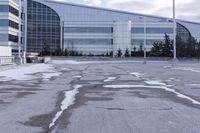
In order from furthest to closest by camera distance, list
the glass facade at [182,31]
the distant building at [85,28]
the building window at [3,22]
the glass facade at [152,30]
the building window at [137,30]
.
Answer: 1. the glass facade at [182,31]
2. the building window at [137,30]
3. the glass facade at [152,30]
4. the distant building at [85,28]
5. the building window at [3,22]

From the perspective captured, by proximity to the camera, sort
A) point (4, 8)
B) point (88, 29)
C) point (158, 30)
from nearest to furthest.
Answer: point (4, 8)
point (88, 29)
point (158, 30)

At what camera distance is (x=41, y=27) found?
12362cm

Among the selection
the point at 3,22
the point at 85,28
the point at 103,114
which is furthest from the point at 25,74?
the point at 85,28

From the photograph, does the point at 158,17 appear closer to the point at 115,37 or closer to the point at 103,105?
the point at 115,37

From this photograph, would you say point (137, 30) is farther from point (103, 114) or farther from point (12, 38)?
point (103, 114)

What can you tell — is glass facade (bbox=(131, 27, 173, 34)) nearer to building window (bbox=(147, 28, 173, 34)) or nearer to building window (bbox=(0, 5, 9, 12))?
building window (bbox=(147, 28, 173, 34))

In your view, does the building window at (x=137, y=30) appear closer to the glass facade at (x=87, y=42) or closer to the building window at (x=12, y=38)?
the glass facade at (x=87, y=42)

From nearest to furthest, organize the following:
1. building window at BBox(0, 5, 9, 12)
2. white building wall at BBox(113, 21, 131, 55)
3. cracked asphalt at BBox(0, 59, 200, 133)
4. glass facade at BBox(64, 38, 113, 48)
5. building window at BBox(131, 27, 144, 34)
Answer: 1. cracked asphalt at BBox(0, 59, 200, 133)
2. building window at BBox(0, 5, 9, 12)
3. white building wall at BBox(113, 21, 131, 55)
4. glass facade at BBox(64, 38, 113, 48)
5. building window at BBox(131, 27, 144, 34)

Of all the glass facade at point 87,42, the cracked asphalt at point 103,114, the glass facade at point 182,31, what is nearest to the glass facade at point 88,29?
the glass facade at point 87,42

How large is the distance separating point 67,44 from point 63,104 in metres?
113

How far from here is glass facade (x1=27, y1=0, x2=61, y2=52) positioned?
400ft

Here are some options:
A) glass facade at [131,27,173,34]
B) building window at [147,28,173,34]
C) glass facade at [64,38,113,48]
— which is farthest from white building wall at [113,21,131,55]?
building window at [147,28,173,34]

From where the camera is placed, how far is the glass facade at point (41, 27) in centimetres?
12194

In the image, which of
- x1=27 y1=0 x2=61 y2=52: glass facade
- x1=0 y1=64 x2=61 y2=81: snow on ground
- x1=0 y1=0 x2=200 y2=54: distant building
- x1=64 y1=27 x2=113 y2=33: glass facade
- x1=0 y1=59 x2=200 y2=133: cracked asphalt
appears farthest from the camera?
x1=64 y1=27 x2=113 y2=33: glass facade
